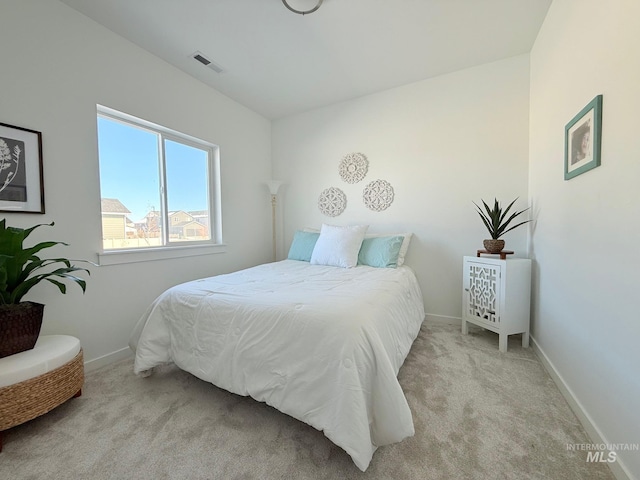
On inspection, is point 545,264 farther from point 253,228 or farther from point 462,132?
point 253,228

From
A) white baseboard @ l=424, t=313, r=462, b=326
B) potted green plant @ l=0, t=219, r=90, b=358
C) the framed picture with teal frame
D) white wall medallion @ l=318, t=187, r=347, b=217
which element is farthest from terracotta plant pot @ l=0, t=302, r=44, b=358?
white baseboard @ l=424, t=313, r=462, b=326

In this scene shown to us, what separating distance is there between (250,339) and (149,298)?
4.81 feet

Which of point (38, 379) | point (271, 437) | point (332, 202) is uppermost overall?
point (332, 202)

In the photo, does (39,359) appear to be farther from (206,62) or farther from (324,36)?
(324,36)

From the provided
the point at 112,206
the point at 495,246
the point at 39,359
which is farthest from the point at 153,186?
the point at 495,246

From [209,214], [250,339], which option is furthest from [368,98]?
[250,339]

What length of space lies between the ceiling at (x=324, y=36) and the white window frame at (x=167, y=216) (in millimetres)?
626

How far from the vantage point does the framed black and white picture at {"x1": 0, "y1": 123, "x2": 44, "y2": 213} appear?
4.89 feet

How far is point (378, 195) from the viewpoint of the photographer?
296cm

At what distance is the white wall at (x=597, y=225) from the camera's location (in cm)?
97

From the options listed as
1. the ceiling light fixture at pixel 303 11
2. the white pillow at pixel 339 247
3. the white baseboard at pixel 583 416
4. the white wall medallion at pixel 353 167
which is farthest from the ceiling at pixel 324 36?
the white baseboard at pixel 583 416

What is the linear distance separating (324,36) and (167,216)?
7.07 ft

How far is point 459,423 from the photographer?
50.9 inches

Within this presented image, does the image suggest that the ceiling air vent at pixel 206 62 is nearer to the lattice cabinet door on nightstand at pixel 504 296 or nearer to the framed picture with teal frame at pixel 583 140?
the framed picture with teal frame at pixel 583 140
